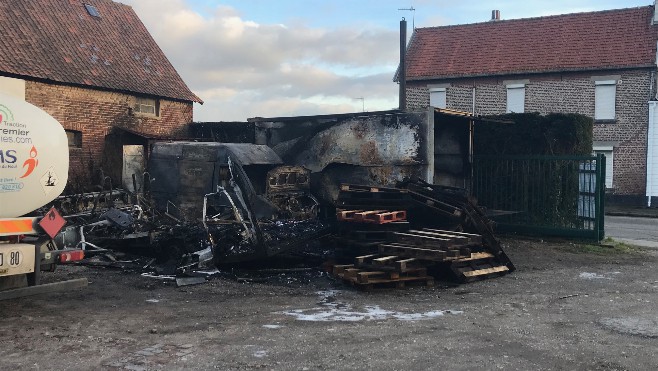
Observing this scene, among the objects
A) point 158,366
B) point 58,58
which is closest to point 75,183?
point 58,58

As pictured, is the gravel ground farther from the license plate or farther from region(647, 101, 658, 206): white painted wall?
region(647, 101, 658, 206): white painted wall

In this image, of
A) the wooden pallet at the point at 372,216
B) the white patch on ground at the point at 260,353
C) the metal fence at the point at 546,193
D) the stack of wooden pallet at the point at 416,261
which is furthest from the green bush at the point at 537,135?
the white patch on ground at the point at 260,353

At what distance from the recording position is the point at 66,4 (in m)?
20.9

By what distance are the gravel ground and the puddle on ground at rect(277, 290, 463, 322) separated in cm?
1

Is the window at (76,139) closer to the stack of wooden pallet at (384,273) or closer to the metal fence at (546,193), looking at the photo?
the metal fence at (546,193)

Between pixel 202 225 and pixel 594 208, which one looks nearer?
pixel 202 225

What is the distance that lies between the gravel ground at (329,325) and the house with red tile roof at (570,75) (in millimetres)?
18271

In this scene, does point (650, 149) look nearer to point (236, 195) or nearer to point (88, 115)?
point (236, 195)

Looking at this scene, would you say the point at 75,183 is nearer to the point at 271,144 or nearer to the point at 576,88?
the point at 271,144

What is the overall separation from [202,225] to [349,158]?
4.45 metres

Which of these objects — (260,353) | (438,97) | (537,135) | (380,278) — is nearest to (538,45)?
(438,97)

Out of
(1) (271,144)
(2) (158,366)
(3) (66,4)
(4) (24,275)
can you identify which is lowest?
(2) (158,366)

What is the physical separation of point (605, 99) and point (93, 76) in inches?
859

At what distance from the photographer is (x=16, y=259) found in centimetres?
662
